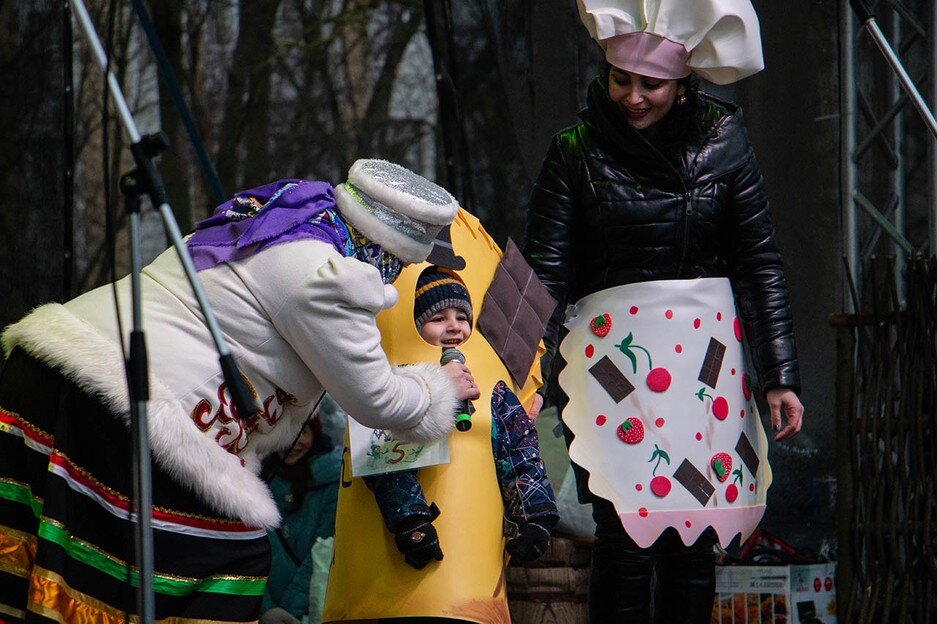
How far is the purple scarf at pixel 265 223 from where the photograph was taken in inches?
87.4

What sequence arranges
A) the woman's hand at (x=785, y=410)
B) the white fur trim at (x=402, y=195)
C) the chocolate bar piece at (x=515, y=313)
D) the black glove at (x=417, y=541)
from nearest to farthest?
the white fur trim at (x=402, y=195) → the black glove at (x=417, y=541) → the chocolate bar piece at (x=515, y=313) → the woman's hand at (x=785, y=410)

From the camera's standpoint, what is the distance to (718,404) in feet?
10.4

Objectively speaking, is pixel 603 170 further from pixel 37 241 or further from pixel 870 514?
pixel 37 241

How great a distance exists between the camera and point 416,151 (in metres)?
6.74

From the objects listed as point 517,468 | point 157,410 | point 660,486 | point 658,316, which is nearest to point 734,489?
point 660,486

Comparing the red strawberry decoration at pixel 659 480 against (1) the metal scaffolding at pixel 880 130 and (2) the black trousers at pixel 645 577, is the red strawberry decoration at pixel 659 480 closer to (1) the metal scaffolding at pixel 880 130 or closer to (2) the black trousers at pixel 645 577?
(2) the black trousers at pixel 645 577

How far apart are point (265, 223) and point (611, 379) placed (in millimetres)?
1203

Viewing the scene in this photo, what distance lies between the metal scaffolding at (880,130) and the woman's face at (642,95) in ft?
3.05

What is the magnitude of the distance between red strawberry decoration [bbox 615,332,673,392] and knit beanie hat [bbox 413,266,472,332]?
531 millimetres

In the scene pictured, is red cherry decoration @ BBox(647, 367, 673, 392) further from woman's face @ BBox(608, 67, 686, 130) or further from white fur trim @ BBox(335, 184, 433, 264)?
white fur trim @ BBox(335, 184, 433, 264)

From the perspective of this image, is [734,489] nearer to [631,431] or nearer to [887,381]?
[631,431]

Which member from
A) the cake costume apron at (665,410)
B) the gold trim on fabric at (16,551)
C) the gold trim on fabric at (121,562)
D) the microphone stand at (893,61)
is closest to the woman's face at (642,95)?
the cake costume apron at (665,410)

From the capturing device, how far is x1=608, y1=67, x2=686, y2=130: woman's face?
10.2 ft

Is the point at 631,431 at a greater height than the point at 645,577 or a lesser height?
greater
